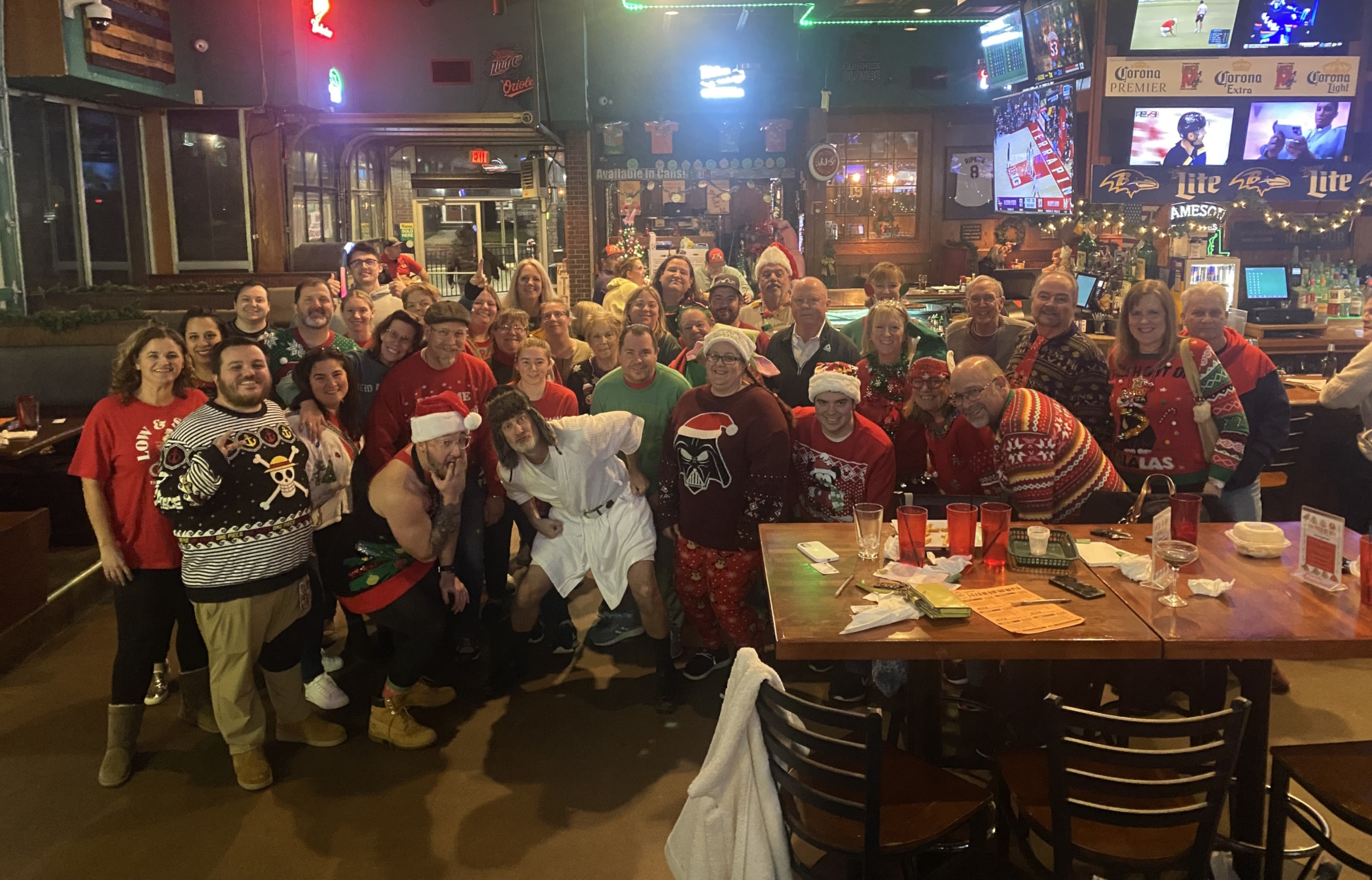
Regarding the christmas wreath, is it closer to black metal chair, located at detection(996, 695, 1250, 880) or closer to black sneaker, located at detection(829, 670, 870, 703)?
black sneaker, located at detection(829, 670, 870, 703)

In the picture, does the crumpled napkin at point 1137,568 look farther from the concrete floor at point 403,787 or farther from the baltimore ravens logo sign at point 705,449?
the baltimore ravens logo sign at point 705,449

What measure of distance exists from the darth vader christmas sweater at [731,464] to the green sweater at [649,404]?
0.96 ft

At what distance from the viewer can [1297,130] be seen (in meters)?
7.14

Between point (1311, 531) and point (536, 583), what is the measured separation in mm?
2765

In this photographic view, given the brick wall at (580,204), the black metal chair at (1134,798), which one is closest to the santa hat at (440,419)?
the black metal chair at (1134,798)

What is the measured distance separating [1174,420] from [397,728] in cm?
333

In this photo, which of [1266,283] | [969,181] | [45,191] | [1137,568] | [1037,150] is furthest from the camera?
[969,181]

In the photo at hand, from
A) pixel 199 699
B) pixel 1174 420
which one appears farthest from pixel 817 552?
pixel 199 699

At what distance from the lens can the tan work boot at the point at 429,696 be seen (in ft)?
13.2

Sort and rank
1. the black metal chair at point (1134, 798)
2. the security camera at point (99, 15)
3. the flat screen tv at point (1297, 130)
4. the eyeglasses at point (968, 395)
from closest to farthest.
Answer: the black metal chair at point (1134, 798)
the eyeglasses at point (968, 395)
the flat screen tv at point (1297, 130)
the security camera at point (99, 15)

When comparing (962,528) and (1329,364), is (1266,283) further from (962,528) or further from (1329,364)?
(962,528)

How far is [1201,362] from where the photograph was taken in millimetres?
3842

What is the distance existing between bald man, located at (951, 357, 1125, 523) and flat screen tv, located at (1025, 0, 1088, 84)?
4.54 meters

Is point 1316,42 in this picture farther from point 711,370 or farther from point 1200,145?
point 711,370
